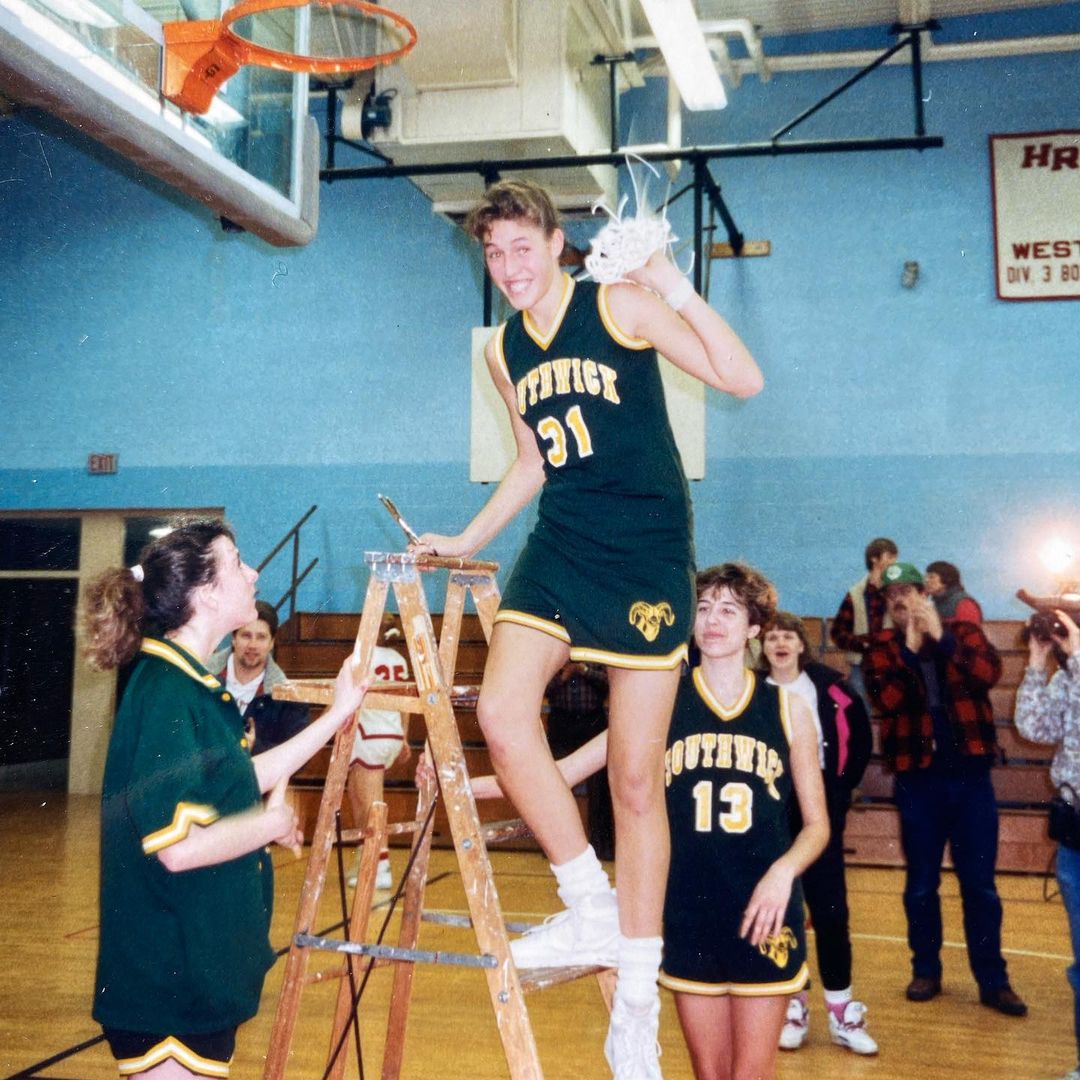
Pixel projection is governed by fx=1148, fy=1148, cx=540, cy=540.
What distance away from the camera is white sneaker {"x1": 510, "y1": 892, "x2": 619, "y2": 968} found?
89.8 inches

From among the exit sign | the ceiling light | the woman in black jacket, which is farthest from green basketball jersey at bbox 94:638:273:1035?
the exit sign

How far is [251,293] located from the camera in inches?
424

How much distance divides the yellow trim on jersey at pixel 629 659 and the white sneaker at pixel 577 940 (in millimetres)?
464

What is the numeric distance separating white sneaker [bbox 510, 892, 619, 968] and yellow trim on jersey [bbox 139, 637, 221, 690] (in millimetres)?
813

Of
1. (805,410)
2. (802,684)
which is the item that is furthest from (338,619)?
(802,684)

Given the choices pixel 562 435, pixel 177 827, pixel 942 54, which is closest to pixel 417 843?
pixel 177 827

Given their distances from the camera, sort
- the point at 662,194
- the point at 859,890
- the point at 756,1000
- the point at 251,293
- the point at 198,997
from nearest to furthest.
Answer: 1. the point at 198,997
2. the point at 756,1000
3. the point at 859,890
4. the point at 662,194
5. the point at 251,293

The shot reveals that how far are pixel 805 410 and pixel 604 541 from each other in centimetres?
752

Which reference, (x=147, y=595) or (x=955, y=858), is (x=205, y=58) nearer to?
(x=147, y=595)

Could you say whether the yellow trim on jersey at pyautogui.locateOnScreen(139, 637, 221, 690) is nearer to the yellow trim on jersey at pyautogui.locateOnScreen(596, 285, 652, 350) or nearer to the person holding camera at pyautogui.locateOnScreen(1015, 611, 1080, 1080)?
the yellow trim on jersey at pyautogui.locateOnScreen(596, 285, 652, 350)

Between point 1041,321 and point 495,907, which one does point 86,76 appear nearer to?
point 495,907

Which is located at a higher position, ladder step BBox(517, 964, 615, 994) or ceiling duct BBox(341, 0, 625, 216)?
ceiling duct BBox(341, 0, 625, 216)

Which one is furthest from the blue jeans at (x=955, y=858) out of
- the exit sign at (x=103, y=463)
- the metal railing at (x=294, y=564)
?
the exit sign at (x=103, y=463)

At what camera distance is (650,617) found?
2.27 meters
